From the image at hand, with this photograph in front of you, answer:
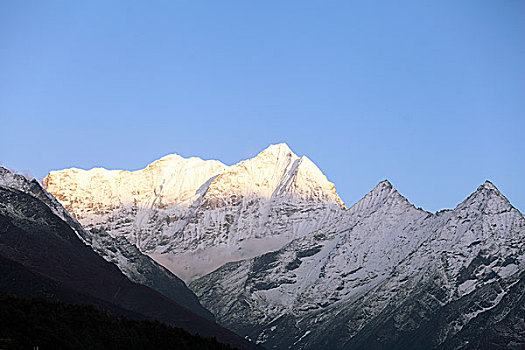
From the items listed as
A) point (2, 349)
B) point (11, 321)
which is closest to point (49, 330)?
point (11, 321)

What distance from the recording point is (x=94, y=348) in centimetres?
19800

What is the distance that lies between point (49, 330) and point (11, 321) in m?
8.46

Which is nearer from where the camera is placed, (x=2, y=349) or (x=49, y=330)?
(x=2, y=349)

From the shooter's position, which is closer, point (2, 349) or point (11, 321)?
point (2, 349)

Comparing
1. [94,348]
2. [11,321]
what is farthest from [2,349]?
[94,348]

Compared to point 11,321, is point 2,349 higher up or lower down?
lower down

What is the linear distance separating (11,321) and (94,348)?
18252mm

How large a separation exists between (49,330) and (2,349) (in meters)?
27.8

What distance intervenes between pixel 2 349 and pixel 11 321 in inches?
881

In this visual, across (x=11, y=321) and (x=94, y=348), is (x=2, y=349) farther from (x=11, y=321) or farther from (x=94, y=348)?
(x=94, y=348)

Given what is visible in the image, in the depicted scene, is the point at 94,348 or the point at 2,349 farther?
the point at 94,348

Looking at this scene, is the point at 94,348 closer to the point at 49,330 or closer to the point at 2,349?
the point at 49,330

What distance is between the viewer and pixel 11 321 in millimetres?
187375

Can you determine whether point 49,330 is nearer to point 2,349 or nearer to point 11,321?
point 11,321
